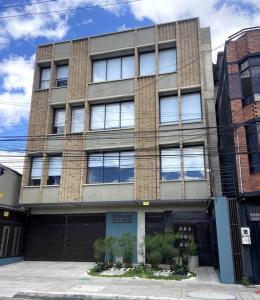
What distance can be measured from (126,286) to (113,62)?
50.1ft

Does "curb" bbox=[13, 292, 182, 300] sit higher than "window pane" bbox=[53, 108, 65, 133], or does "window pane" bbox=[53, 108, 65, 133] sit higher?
"window pane" bbox=[53, 108, 65, 133]

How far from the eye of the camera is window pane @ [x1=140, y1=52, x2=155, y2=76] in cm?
2102

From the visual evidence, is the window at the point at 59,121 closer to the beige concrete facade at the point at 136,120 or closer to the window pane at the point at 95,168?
the beige concrete facade at the point at 136,120

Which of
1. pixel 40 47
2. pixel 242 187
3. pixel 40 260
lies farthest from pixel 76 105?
pixel 242 187

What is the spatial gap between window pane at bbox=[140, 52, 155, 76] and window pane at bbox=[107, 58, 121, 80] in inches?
Answer: 63.9

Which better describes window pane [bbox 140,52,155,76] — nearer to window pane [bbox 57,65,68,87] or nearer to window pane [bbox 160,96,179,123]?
window pane [bbox 160,96,179,123]

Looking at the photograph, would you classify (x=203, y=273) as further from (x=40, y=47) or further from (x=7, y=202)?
(x=40, y=47)

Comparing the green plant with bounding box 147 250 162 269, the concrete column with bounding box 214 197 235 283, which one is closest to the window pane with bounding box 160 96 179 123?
the concrete column with bounding box 214 197 235 283

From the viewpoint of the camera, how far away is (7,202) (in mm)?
19594

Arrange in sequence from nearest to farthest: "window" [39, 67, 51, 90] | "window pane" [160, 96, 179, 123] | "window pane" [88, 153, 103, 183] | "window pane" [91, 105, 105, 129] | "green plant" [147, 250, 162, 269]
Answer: "green plant" [147, 250, 162, 269]
"window pane" [160, 96, 179, 123]
"window pane" [88, 153, 103, 183]
"window pane" [91, 105, 105, 129]
"window" [39, 67, 51, 90]

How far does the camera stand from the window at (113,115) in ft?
66.9

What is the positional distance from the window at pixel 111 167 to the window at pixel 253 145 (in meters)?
7.47

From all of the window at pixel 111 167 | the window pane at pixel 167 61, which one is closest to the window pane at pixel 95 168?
the window at pixel 111 167

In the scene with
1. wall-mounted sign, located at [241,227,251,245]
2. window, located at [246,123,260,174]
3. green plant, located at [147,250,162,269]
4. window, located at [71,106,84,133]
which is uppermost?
window, located at [71,106,84,133]
